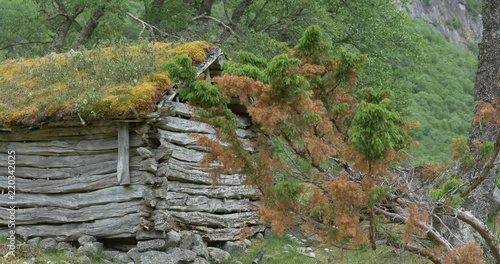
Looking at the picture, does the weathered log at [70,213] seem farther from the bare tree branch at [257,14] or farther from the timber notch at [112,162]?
the bare tree branch at [257,14]

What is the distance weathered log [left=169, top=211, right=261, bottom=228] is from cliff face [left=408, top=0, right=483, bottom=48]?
159 ft

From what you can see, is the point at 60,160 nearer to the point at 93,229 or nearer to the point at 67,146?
the point at 67,146

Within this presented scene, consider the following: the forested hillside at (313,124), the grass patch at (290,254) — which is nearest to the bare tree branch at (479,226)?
the forested hillside at (313,124)

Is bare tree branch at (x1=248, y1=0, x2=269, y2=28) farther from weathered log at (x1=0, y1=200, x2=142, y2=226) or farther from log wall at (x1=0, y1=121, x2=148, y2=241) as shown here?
weathered log at (x1=0, y1=200, x2=142, y2=226)

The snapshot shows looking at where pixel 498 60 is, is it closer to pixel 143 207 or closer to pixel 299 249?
pixel 299 249

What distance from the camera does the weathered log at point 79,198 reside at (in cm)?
1011

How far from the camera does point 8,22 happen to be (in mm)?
22844

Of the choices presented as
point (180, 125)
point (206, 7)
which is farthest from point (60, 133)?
point (206, 7)

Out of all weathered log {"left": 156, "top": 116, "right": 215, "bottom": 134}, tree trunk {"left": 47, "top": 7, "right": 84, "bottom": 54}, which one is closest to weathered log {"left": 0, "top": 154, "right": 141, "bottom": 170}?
weathered log {"left": 156, "top": 116, "right": 215, "bottom": 134}

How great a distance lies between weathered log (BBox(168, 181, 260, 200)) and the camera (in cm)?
1061

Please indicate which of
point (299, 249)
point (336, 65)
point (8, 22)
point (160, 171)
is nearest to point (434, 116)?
point (8, 22)

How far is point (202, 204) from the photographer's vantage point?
11.1 meters

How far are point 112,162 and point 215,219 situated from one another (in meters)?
2.20

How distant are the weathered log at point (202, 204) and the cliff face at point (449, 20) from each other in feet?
159
